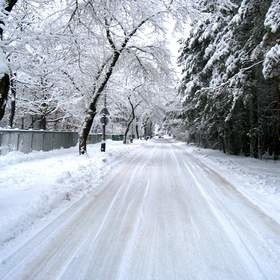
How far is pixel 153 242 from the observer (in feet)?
16.0

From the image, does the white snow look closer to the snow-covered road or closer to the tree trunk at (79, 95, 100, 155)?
the snow-covered road

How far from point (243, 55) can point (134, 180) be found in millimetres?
7348

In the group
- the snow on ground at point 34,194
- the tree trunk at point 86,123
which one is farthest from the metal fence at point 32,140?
the snow on ground at point 34,194

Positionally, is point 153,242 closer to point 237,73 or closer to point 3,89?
point 3,89

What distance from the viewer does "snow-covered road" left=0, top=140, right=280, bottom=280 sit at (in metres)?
3.89

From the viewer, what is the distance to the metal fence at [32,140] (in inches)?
633

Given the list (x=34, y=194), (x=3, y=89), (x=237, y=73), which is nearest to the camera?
(x=3, y=89)

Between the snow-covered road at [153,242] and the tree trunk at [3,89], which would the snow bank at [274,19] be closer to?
the snow-covered road at [153,242]

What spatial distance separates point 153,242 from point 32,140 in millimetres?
15967

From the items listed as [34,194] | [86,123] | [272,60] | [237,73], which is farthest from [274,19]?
[86,123]

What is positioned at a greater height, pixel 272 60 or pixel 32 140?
pixel 272 60

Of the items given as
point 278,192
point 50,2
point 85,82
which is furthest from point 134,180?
point 85,82

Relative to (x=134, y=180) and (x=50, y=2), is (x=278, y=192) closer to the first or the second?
(x=134, y=180)

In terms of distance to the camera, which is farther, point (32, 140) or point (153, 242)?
point (32, 140)
